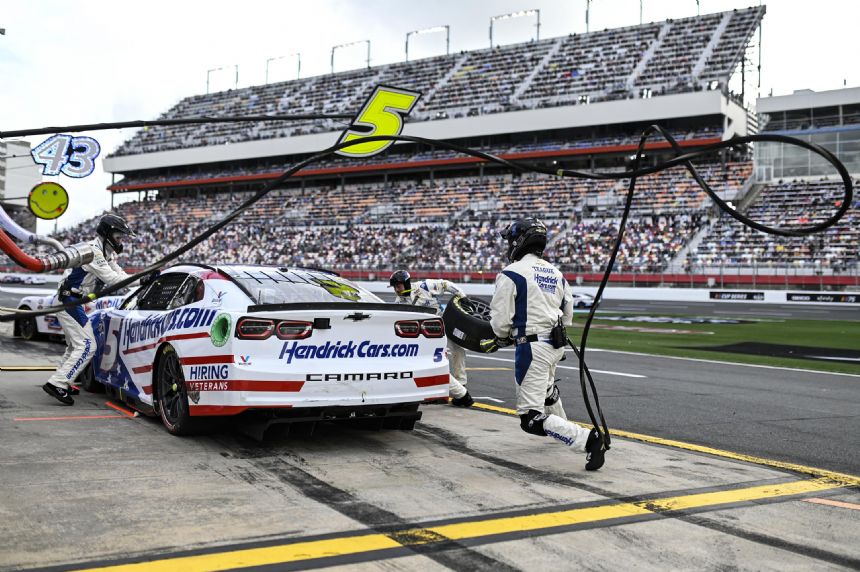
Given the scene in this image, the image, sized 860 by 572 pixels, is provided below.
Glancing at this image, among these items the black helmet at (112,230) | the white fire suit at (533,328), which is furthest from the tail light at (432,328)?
the black helmet at (112,230)

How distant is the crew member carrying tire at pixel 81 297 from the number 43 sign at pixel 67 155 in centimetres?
128

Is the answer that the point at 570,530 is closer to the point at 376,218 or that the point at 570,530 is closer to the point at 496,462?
the point at 496,462

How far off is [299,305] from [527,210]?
4392 cm

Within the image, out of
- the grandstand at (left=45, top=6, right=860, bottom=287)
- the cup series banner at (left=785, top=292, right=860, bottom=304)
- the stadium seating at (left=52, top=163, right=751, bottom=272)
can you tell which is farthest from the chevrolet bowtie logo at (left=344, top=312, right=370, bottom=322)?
the stadium seating at (left=52, top=163, right=751, bottom=272)

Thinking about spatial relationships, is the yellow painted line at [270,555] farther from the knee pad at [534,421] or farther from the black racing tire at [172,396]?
the black racing tire at [172,396]

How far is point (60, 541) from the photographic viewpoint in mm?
3449

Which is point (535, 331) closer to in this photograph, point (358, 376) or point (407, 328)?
point (407, 328)

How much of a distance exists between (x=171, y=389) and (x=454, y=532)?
310cm

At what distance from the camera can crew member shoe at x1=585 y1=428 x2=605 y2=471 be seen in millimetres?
5055

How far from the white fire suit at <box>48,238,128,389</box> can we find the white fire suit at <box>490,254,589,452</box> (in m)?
3.73

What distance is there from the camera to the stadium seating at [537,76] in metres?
52.9

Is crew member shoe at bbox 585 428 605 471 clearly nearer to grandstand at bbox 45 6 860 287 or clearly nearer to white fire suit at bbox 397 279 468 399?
white fire suit at bbox 397 279 468 399

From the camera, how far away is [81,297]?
731 cm

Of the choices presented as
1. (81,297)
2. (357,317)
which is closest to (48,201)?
(81,297)
